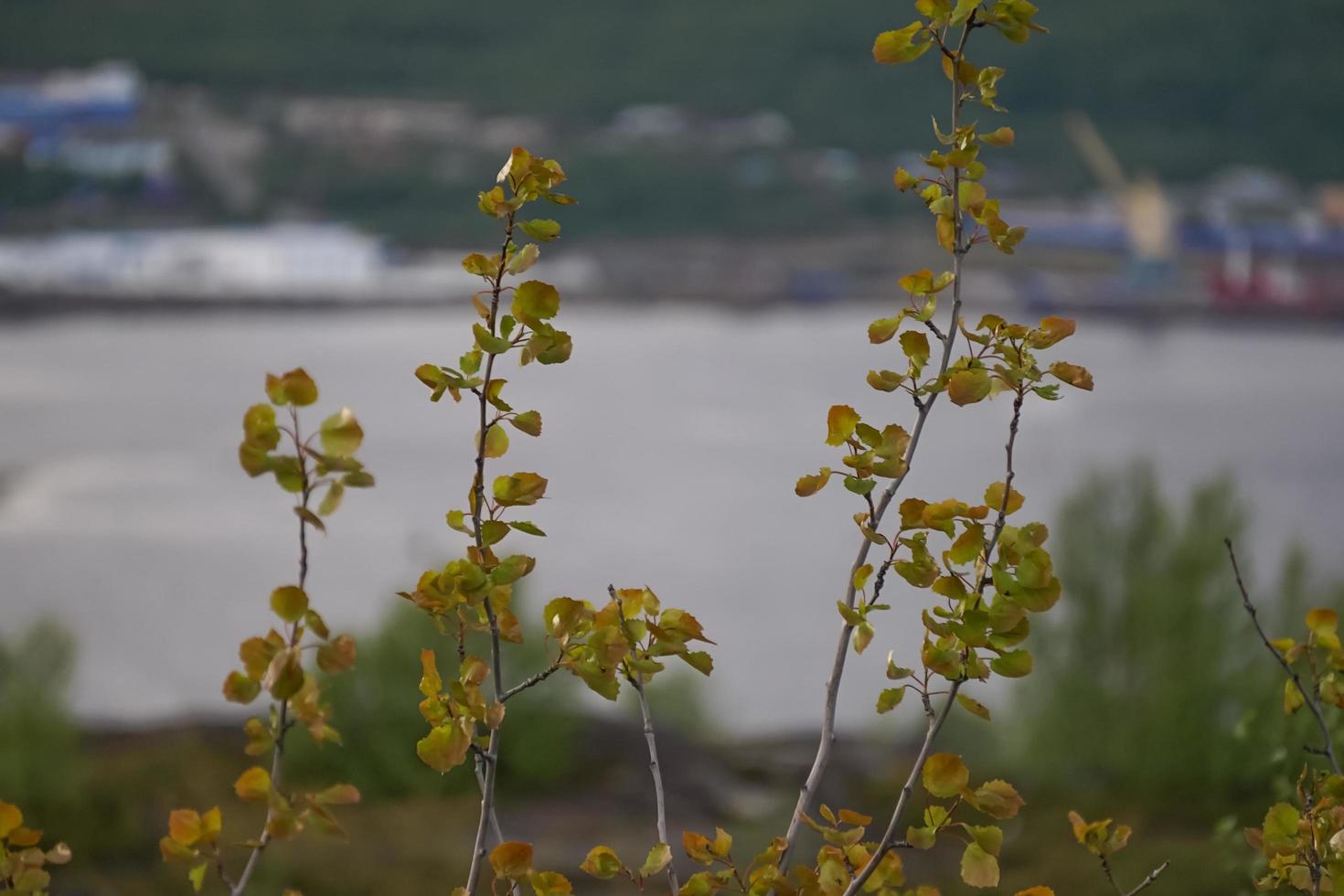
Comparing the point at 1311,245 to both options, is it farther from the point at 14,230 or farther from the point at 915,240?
the point at 14,230

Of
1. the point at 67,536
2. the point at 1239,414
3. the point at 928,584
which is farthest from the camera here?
the point at 1239,414

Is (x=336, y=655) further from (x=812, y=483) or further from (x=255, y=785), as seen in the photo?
(x=812, y=483)

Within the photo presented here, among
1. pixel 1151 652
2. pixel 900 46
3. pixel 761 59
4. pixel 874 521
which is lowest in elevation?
pixel 1151 652

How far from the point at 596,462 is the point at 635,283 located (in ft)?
1.95

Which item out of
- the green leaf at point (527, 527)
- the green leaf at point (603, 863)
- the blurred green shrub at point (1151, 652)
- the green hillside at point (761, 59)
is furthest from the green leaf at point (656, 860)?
the green hillside at point (761, 59)

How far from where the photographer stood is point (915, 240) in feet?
15.6

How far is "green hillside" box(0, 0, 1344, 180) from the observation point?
183 inches

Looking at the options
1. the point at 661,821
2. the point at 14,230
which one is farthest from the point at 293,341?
the point at 661,821

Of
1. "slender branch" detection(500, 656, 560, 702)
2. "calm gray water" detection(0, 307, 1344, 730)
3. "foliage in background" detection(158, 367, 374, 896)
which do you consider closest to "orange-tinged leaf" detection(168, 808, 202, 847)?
"foliage in background" detection(158, 367, 374, 896)

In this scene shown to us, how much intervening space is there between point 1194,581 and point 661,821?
3.45 meters

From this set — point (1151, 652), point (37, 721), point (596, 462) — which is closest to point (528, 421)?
point (37, 721)

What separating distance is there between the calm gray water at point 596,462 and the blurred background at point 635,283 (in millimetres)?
12

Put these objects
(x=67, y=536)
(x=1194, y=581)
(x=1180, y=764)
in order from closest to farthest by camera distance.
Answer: (x=1180, y=764), (x=1194, y=581), (x=67, y=536)

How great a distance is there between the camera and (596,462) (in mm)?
4594
